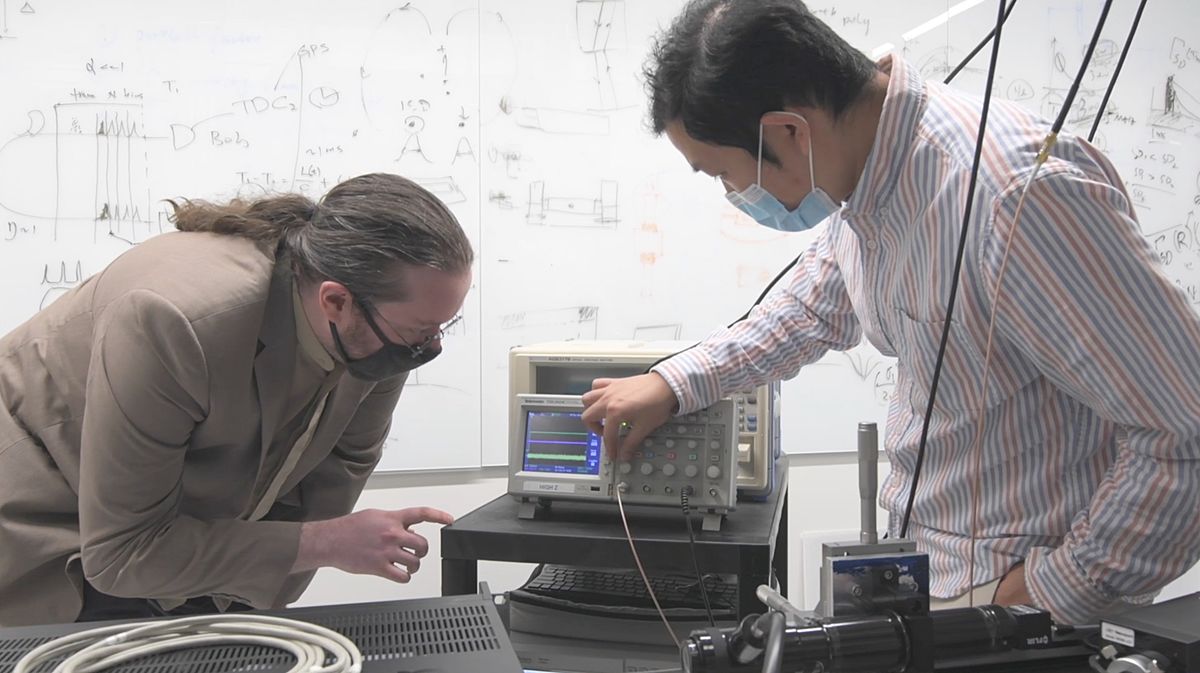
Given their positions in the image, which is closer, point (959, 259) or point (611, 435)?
point (959, 259)

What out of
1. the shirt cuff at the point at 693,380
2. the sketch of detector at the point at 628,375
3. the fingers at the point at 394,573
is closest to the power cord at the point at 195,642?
the fingers at the point at 394,573

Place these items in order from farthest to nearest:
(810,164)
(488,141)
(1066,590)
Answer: (488,141), (810,164), (1066,590)

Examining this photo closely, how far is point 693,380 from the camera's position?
122 centimetres

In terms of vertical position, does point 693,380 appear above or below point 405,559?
above

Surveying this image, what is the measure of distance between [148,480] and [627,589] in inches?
31.9

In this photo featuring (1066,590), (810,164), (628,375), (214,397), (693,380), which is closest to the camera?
(1066,590)

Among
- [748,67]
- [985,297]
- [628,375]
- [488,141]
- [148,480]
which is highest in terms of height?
[488,141]

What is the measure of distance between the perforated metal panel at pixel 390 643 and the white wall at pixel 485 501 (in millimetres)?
1551

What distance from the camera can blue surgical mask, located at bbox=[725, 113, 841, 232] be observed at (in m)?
0.97

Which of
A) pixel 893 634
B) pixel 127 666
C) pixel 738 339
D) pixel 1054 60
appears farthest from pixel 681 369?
pixel 1054 60

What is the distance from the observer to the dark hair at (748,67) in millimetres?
862

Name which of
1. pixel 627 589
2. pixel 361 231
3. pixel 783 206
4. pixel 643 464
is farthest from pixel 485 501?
pixel 783 206

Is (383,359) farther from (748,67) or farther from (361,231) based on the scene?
(748,67)

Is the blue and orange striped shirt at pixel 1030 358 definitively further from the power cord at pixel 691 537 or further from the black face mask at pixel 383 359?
the black face mask at pixel 383 359
